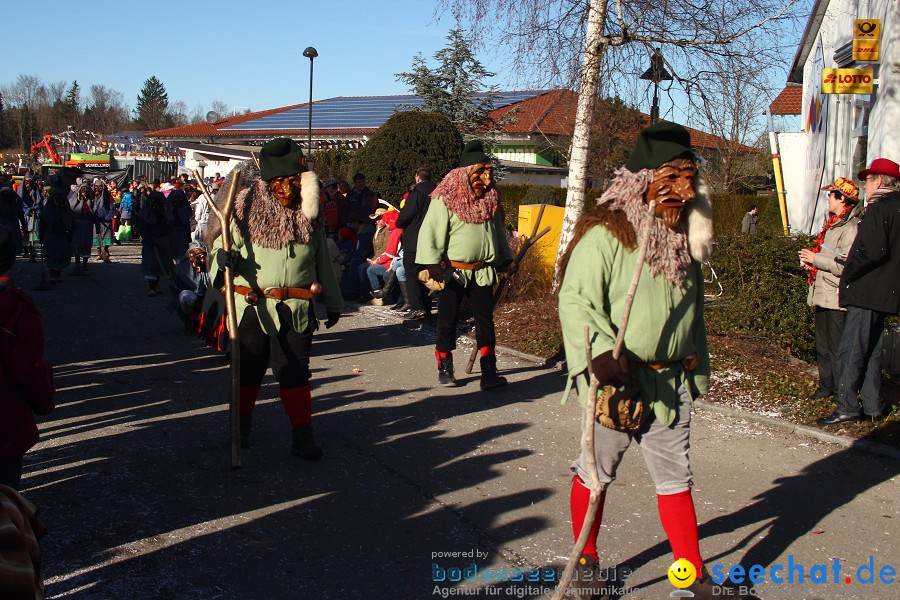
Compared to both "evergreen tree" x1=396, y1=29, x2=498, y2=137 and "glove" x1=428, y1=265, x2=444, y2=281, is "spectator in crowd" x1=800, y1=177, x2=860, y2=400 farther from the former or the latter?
"evergreen tree" x1=396, y1=29, x2=498, y2=137

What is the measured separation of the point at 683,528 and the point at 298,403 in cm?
286

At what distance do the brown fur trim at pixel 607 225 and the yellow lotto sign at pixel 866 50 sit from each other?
9.60m

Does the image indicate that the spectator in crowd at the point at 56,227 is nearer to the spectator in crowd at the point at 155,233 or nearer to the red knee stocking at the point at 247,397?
the spectator in crowd at the point at 155,233

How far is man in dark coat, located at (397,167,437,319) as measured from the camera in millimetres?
10961

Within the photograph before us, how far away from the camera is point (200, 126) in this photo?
5856 cm

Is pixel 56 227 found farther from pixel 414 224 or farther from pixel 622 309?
pixel 622 309

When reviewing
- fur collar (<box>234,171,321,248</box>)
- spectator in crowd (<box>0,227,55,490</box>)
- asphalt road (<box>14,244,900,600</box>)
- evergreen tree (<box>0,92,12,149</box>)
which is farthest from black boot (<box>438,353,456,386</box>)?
evergreen tree (<box>0,92,12,149</box>)

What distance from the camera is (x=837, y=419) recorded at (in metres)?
6.64

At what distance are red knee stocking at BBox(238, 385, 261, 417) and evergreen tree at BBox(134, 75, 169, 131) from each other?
97.4m

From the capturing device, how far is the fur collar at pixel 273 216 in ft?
18.7

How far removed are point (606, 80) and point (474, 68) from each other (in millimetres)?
13628

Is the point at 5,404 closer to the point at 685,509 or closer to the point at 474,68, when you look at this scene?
the point at 685,509

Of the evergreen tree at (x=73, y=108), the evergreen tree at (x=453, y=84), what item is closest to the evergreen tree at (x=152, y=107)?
the evergreen tree at (x=73, y=108)

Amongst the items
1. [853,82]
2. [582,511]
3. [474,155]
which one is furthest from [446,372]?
[853,82]
